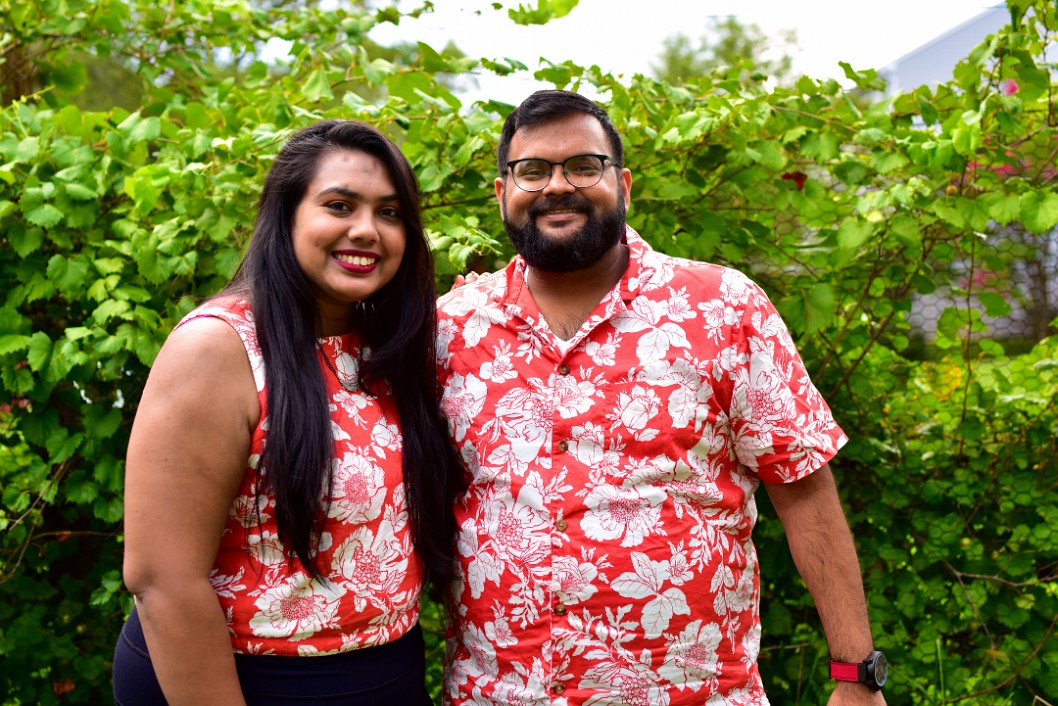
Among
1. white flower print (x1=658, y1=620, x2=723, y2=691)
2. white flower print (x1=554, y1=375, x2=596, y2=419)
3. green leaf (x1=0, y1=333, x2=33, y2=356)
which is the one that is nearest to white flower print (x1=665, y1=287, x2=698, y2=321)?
white flower print (x1=554, y1=375, x2=596, y2=419)

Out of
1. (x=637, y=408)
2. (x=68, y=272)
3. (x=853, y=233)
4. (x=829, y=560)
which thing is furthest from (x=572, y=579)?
(x=68, y=272)

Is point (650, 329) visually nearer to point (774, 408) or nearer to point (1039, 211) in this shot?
point (774, 408)

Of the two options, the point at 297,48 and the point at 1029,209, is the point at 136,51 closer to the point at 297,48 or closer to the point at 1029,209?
the point at 297,48

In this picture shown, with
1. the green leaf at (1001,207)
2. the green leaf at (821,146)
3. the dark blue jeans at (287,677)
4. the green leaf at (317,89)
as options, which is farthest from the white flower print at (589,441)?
the green leaf at (317,89)

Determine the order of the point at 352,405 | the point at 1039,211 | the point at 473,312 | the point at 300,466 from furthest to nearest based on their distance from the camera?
the point at 1039,211 < the point at 473,312 < the point at 352,405 < the point at 300,466

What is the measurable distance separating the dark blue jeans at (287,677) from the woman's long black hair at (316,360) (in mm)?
206

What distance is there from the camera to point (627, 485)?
→ 2.15 meters

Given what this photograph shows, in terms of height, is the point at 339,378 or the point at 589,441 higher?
the point at 339,378

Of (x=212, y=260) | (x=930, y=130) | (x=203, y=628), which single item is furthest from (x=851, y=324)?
(x=203, y=628)

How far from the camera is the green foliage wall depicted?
9.07 feet

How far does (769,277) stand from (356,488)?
1.68m

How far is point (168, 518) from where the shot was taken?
179 centimetres

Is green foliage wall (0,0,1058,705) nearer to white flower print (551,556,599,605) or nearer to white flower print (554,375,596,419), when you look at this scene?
white flower print (554,375,596,419)

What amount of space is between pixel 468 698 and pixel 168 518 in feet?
2.77
